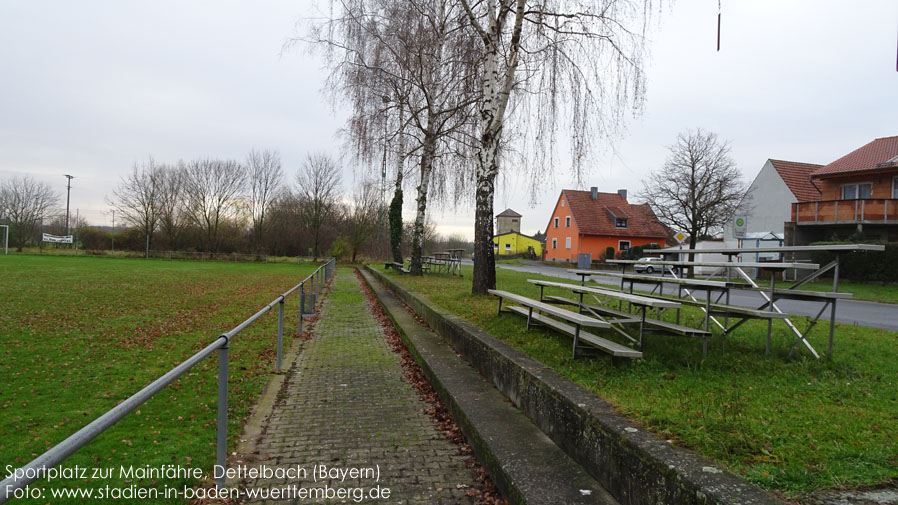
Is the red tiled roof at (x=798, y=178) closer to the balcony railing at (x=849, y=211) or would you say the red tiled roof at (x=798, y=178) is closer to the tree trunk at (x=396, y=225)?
the balcony railing at (x=849, y=211)

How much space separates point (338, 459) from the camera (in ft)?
11.8

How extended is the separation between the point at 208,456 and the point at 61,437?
1280 millimetres

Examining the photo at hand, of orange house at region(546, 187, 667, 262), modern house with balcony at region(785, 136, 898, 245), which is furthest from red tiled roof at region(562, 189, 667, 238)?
modern house with balcony at region(785, 136, 898, 245)

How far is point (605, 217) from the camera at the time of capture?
48.5 meters

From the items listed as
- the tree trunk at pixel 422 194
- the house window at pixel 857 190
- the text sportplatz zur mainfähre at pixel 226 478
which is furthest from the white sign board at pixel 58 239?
the house window at pixel 857 190

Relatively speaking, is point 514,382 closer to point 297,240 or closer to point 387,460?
point 387,460

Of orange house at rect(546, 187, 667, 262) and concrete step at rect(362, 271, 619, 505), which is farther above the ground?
orange house at rect(546, 187, 667, 262)

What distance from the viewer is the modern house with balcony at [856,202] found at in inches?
917

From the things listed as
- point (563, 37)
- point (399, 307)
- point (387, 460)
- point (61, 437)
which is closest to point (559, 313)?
point (387, 460)

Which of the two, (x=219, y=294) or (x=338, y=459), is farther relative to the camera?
(x=219, y=294)

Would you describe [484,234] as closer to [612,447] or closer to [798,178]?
[612,447]

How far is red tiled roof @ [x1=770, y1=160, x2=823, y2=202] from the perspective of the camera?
3103 centimetres

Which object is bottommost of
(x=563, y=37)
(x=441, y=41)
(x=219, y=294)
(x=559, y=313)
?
(x=219, y=294)

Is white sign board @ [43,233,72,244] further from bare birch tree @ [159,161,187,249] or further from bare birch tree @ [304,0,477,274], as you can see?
bare birch tree @ [304,0,477,274]
